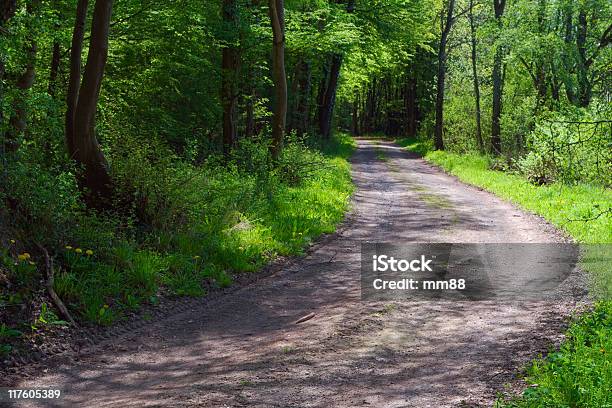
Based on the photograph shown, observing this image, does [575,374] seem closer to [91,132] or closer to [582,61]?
[91,132]

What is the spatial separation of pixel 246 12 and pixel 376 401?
14.1 m

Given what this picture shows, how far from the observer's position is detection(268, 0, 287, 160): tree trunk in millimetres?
16672

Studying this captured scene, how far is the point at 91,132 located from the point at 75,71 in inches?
54.5

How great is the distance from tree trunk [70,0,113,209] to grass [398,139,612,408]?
6955 mm

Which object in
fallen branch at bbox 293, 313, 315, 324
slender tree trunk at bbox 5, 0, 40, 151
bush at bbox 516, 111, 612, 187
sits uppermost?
slender tree trunk at bbox 5, 0, 40, 151

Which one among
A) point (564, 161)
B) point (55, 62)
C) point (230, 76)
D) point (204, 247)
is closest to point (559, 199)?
point (564, 161)

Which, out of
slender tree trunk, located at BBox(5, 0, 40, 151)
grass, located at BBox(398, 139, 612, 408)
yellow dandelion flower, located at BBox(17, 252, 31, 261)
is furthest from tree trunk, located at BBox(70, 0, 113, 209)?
grass, located at BBox(398, 139, 612, 408)

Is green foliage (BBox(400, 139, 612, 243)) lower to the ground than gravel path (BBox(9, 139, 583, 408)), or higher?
higher

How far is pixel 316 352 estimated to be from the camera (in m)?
6.40

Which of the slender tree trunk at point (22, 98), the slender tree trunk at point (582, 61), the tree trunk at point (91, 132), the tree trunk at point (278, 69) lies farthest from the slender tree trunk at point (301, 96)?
the tree trunk at point (91, 132)

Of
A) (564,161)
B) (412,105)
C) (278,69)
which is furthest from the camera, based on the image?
(412,105)

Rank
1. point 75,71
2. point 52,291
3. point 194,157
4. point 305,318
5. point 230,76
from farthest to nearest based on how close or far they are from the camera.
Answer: point 230,76
point 194,157
point 75,71
point 305,318
point 52,291

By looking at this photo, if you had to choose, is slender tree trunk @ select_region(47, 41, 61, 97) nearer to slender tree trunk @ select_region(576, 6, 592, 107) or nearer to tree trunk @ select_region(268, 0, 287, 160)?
tree trunk @ select_region(268, 0, 287, 160)

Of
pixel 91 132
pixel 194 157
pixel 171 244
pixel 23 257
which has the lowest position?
pixel 171 244
